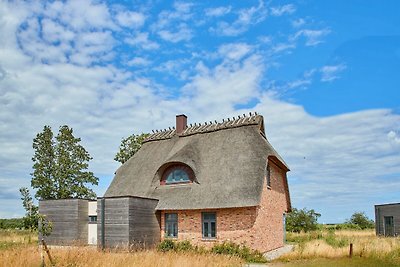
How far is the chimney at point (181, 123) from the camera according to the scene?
91.4 ft

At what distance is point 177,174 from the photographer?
2369 cm

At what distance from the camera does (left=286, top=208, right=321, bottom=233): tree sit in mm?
38844

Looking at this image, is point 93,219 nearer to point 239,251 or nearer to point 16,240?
point 16,240

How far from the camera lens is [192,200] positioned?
21625mm

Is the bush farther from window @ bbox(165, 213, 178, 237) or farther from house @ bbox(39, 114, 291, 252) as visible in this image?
window @ bbox(165, 213, 178, 237)

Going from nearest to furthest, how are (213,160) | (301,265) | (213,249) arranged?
1. (301,265)
2. (213,249)
3. (213,160)

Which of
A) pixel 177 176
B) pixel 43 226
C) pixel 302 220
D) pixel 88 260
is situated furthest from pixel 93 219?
pixel 302 220

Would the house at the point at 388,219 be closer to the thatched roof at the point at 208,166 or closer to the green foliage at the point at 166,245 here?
the thatched roof at the point at 208,166

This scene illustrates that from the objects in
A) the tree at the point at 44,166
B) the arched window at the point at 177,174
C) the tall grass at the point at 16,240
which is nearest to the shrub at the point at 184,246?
the arched window at the point at 177,174

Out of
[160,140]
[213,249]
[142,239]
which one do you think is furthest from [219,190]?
[160,140]

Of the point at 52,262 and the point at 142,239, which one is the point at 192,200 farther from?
the point at 52,262

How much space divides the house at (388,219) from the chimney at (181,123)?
18.7 m

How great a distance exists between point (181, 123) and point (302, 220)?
17.5 m

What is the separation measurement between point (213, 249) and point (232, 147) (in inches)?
232
